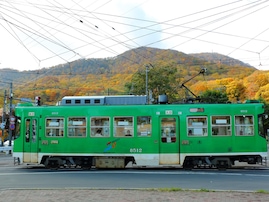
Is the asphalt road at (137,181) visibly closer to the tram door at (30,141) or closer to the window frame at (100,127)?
the tram door at (30,141)

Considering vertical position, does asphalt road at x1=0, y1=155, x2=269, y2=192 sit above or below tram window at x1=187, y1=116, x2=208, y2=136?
below

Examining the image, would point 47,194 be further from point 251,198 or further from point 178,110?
point 178,110

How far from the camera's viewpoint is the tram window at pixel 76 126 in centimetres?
1803

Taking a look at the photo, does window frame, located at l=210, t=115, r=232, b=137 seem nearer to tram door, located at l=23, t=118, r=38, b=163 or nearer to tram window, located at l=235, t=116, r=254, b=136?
tram window, located at l=235, t=116, r=254, b=136

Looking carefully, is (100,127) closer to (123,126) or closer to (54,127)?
(123,126)

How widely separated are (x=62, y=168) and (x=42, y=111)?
3.01 m

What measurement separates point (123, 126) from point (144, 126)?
1012 millimetres

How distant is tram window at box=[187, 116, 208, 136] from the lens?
17.4 metres

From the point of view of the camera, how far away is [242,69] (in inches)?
2719

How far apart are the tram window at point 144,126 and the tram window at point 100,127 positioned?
4.91 feet

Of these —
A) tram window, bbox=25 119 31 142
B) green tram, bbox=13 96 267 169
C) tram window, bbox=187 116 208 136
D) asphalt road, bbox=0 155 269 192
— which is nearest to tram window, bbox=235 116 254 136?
green tram, bbox=13 96 267 169

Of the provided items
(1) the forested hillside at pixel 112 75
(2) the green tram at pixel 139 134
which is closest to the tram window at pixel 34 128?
(2) the green tram at pixel 139 134

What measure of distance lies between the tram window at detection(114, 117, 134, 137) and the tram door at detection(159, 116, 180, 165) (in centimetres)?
147

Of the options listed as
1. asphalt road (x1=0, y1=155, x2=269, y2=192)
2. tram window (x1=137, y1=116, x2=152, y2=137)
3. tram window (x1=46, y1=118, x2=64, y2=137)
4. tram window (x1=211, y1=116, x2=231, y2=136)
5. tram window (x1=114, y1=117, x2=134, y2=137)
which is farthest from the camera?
tram window (x1=46, y1=118, x2=64, y2=137)
